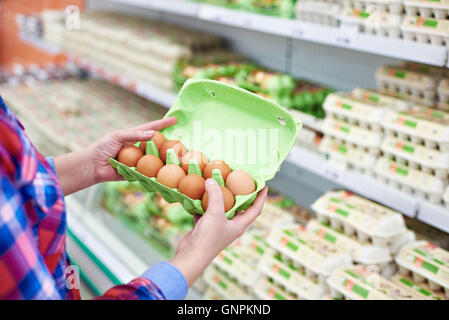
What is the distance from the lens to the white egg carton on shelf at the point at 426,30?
4.86ft

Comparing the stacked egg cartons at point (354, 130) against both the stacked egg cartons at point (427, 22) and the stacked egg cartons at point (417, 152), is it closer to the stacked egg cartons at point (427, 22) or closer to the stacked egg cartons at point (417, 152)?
the stacked egg cartons at point (417, 152)

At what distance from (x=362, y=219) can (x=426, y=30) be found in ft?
2.21

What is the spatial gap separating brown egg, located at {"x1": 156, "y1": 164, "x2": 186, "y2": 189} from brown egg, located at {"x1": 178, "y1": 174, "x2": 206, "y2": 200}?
39mm

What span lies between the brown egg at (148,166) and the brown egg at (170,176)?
0.16 feet

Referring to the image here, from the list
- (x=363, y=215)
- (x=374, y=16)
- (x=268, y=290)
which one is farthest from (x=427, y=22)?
(x=268, y=290)

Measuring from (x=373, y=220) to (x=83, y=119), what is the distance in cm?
241

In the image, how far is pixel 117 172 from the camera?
1.42 metres

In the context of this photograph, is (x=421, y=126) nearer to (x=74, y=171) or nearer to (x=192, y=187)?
(x=192, y=187)

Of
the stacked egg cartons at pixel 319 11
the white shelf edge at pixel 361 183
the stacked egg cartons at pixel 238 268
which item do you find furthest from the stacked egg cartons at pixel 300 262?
the stacked egg cartons at pixel 319 11

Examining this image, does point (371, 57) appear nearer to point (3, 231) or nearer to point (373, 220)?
point (373, 220)

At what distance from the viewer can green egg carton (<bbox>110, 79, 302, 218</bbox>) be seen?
4.34 ft

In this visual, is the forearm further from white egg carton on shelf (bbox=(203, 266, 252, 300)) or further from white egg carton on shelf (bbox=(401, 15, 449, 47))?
white egg carton on shelf (bbox=(401, 15, 449, 47))

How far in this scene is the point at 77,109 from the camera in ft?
11.7
